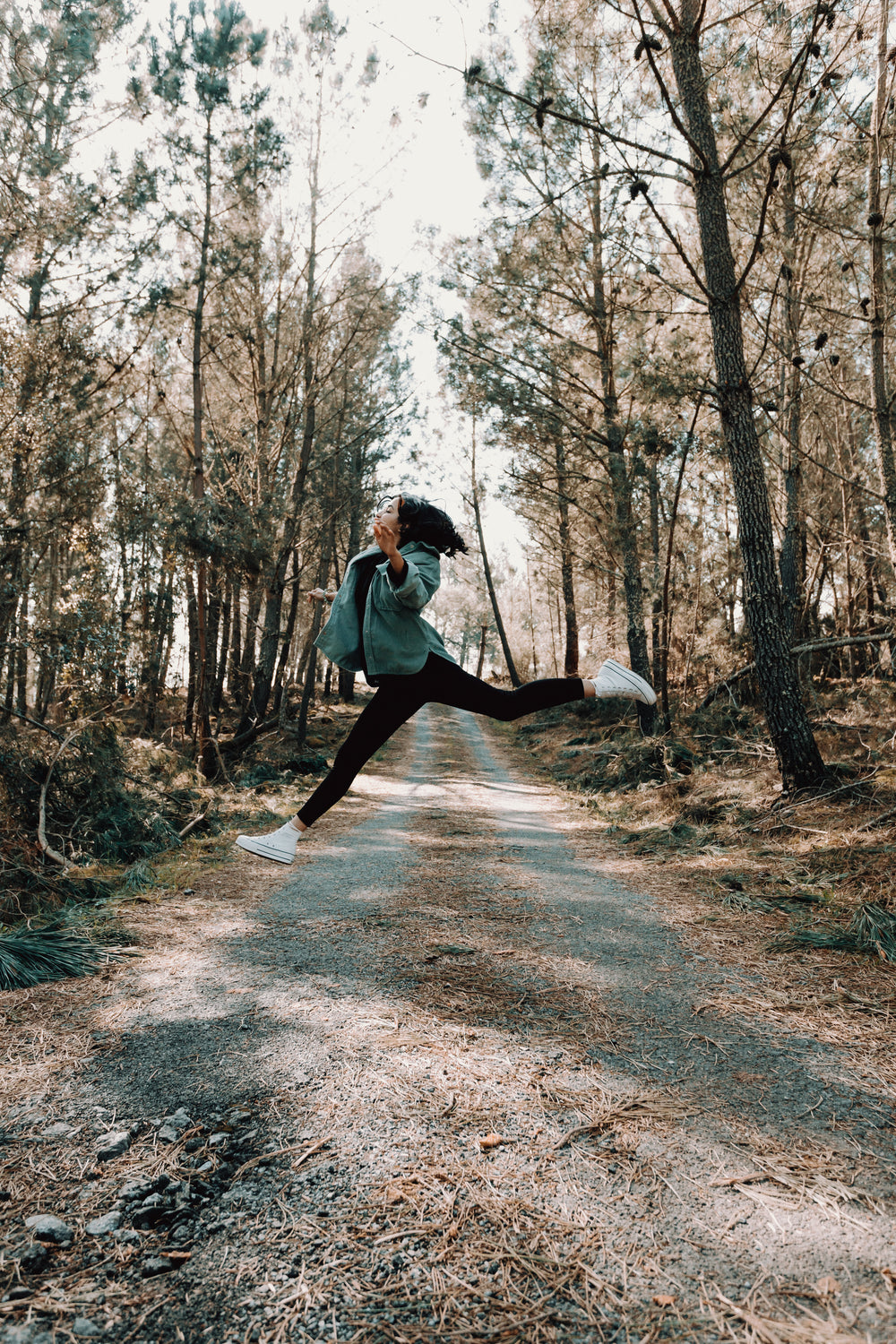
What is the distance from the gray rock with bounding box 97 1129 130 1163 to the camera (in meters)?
1.70

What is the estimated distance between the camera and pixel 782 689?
5.96 metres

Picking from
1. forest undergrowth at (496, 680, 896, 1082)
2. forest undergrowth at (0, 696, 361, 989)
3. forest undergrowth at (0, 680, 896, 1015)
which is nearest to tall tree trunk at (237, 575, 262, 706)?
forest undergrowth at (0, 680, 896, 1015)

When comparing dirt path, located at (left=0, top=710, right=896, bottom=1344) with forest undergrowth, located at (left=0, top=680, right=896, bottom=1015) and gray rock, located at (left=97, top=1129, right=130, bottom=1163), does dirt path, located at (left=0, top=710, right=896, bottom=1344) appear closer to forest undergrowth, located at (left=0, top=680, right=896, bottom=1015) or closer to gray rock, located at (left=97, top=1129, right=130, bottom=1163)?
gray rock, located at (left=97, top=1129, right=130, bottom=1163)

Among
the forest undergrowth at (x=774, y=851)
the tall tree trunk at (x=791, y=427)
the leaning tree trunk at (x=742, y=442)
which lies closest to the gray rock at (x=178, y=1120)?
the forest undergrowth at (x=774, y=851)

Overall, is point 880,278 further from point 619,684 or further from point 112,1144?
point 112,1144

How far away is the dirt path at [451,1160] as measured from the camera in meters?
1.29

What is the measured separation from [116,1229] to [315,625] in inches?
740

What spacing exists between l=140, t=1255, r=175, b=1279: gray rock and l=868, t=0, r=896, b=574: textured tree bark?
6828mm

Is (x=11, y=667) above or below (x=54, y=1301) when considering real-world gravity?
above

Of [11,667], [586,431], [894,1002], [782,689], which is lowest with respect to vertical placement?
[894,1002]

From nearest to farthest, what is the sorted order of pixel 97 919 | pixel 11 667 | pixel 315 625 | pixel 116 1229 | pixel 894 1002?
pixel 116 1229 → pixel 894 1002 → pixel 97 919 → pixel 11 667 → pixel 315 625

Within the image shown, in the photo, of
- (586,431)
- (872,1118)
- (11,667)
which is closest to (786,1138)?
(872,1118)

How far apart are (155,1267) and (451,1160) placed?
2.17 feet

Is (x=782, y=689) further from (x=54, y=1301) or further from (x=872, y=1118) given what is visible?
(x=54, y=1301)
